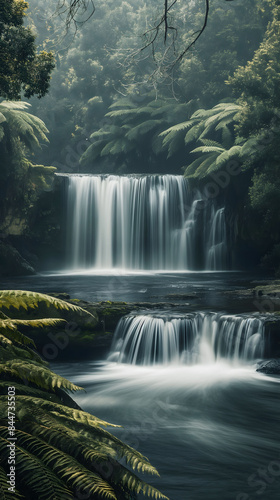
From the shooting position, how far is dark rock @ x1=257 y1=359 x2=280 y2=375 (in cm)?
929

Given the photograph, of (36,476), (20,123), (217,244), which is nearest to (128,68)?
(20,123)

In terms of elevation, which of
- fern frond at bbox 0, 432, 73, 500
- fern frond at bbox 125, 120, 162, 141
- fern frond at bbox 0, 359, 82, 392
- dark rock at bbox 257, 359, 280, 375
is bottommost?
dark rock at bbox 257, 359, 280, 375

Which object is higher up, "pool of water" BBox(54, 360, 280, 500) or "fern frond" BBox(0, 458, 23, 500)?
"fern frond" BBox(0, 458, 23, 500)

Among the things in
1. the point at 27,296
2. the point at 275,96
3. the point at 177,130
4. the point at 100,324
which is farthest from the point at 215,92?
the point at 27,296

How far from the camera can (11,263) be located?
2033cm

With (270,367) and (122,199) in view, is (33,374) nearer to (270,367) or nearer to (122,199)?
(270,367)

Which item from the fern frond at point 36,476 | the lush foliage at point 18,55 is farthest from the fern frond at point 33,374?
the lush foliage at point 18,55

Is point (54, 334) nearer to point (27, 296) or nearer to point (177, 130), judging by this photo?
point (27, 296)

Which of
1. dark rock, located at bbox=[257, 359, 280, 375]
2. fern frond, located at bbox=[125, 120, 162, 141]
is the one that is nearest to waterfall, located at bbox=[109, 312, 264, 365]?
dark rock, located at bbox=[257, 359, 280, 375]

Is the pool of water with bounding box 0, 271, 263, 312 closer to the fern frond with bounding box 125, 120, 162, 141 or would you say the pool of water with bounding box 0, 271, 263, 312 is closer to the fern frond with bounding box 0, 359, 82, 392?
the fern frond with bounding box 125, 120, 162, 141

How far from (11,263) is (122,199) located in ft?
18.8

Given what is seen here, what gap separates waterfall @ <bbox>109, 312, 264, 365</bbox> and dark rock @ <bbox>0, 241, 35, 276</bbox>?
10.5 metres

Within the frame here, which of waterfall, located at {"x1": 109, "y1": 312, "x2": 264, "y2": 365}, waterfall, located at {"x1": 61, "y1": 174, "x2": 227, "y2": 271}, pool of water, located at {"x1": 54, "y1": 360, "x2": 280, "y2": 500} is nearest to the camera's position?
pool of water, located at {"x1": 54, "y1": 360, "x2": 280, "y2": 500}

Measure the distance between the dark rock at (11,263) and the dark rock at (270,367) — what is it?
41.3 feet
